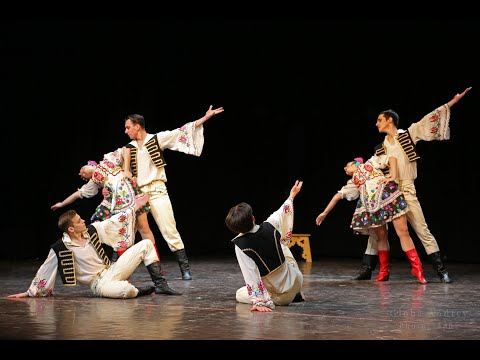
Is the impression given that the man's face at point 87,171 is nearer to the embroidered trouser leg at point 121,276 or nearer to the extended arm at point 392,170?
the embroidered trouser leg at point 121,276

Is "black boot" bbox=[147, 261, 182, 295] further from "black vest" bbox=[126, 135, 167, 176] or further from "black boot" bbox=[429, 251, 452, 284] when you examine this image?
"black boot" bbox=[429, 251, 452, 284]

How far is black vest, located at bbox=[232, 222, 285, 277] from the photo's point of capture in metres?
5.05

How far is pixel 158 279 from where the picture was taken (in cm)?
573

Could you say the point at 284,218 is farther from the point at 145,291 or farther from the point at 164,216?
the point at 164,216

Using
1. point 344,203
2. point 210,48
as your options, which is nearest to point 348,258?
point 344,203

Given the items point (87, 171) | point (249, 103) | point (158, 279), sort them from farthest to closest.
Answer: point (249, 103) → point (87, 171) → point (158, 279)

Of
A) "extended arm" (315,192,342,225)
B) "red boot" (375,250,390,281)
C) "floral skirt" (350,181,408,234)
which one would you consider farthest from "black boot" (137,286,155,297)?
"red boot" (375,250,390,281)

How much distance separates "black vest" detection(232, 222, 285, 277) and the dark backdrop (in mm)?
3067

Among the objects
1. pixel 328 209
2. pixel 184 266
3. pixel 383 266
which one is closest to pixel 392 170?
pixel 328 209

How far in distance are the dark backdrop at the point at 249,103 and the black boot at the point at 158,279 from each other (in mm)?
2729

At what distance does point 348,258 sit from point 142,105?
227cm

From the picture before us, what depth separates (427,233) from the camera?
6512 mm

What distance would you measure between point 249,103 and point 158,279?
3.24 metres

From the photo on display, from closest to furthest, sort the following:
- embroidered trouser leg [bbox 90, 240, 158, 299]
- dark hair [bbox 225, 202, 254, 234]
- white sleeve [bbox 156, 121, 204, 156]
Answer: dark hair [bbox 225, 202, 254, 234], embroidered trouser leg [bbox 90, 240, 158, 299], white sleeve [bbox 156, 121, 204, 156]
